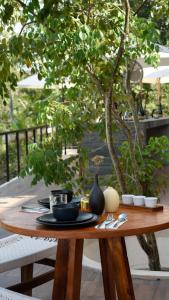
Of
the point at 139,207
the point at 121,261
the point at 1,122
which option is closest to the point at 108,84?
the point at 139,207

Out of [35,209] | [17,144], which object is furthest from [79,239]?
[17,144]

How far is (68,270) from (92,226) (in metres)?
0.31

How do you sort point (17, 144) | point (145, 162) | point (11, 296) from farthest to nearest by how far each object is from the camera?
point (17, 144) → point (145, 162) → point (11, 296)

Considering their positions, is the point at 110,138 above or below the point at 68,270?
above

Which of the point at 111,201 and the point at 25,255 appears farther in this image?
the point at 25,255

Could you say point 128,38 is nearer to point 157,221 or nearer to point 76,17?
point 76,17

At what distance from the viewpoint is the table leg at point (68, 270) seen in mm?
2207

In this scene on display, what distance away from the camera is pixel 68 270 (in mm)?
2230

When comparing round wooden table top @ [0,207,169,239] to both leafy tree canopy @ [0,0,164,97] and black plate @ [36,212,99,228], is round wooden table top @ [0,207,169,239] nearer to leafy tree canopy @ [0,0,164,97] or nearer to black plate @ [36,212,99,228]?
black plate @ [36,212,99,228]

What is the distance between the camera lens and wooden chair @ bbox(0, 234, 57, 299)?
245 cm

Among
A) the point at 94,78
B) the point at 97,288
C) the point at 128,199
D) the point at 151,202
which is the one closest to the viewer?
the point at 151,202

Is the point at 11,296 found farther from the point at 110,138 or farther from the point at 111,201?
the point at 110,138

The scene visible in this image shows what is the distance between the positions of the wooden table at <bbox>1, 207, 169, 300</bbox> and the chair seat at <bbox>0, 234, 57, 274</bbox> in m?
0.23

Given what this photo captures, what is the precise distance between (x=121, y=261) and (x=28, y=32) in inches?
58.7
